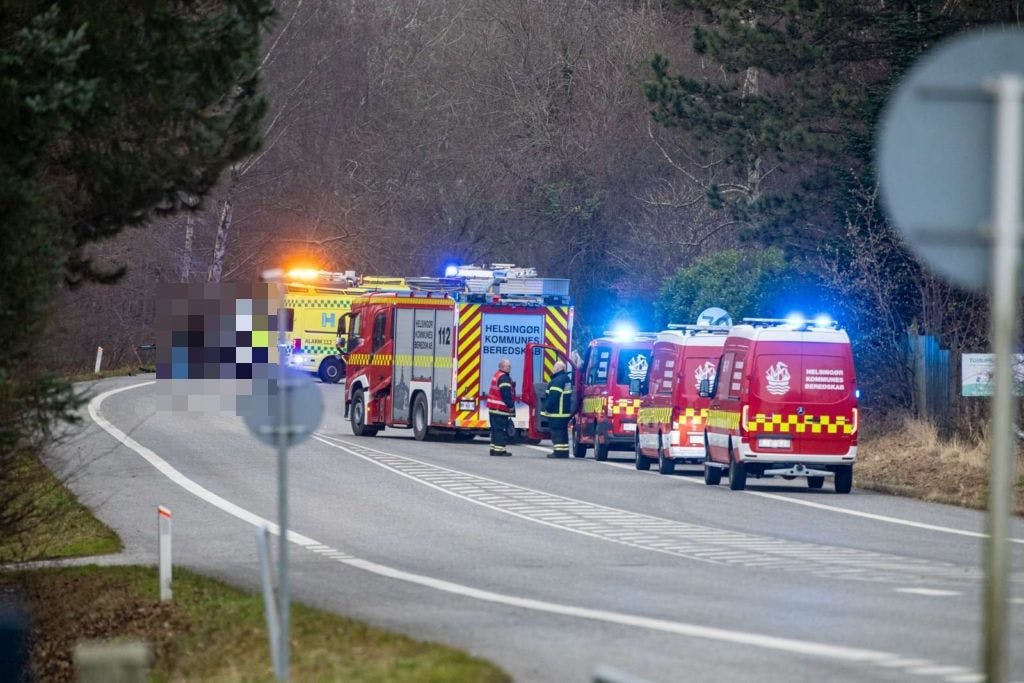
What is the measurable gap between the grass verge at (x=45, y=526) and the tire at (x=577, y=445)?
12644 mm

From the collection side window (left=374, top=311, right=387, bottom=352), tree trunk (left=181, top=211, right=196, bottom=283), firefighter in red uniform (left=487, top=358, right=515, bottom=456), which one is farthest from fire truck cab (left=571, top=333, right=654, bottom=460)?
tree trunk (left=181, top=211, right=196, bottom=283)

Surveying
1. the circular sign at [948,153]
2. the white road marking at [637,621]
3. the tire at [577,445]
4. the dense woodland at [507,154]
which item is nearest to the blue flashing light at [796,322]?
the dense woodland at [507,154]

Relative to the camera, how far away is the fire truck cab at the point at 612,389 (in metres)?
32.6

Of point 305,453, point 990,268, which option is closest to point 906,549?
point 990,268

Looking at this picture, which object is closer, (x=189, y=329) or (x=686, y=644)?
(x=686, y=644)

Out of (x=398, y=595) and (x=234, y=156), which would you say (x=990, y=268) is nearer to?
(x=398, y=595)

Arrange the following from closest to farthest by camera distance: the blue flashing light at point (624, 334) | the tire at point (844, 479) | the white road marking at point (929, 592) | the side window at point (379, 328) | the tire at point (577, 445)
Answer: the white road marking at point (929, 592)
the tire at point (844, 479)
the blue flashing light at point (624, 334)
the tire at point (577, 445)
the side window at point (379, 328)

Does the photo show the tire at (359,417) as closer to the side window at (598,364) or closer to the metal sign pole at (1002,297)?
the side window at (598,364)

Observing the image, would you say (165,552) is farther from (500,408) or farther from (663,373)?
(500,408)

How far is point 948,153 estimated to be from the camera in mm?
6855

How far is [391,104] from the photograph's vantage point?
67250mm

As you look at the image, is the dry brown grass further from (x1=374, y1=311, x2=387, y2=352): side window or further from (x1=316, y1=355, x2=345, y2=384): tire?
(x1=316, y1=355, x2=345, y2=384): tire

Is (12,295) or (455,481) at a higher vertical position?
(12,295)

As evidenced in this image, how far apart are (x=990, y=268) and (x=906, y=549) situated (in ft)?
40.3
